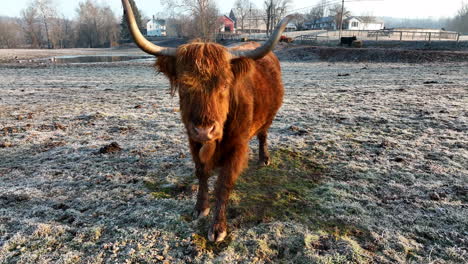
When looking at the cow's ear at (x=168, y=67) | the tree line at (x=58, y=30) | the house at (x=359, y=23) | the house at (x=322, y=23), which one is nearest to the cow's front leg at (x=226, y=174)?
the cow's ear at (x=168, y=67)

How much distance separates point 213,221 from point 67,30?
10680 cm

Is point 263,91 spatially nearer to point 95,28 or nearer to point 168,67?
point 168,67

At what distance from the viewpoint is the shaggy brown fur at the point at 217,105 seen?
8.09ft

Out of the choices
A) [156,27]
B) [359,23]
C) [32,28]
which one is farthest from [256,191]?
[156,27]

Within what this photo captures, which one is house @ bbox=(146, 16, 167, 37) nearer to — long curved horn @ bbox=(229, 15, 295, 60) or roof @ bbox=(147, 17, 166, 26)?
roof @ bbox=(147, 17, 166, 26)

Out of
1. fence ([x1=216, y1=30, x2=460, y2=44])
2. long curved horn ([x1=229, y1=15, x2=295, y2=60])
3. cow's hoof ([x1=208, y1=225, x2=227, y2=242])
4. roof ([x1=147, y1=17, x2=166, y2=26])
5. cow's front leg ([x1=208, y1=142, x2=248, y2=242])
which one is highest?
roof ([x1=147, y1=17, x2=166, y2=26])

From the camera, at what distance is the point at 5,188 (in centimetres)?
363

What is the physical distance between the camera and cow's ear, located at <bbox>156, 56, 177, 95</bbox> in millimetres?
2775

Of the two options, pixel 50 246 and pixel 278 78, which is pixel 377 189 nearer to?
pixel 278 78

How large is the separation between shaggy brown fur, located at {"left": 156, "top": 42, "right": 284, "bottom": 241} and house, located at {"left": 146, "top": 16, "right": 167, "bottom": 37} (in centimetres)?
11558

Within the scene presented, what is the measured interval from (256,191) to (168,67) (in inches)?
74.2

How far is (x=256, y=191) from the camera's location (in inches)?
144

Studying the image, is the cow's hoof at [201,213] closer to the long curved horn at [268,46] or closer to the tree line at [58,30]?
the long curved horn at [268,46]

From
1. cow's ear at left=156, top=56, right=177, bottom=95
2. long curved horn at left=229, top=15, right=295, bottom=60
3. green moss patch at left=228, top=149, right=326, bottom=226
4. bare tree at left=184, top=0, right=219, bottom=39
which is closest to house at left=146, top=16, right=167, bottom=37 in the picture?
bare tree at left=184, top=0, right=219, bottom=39
